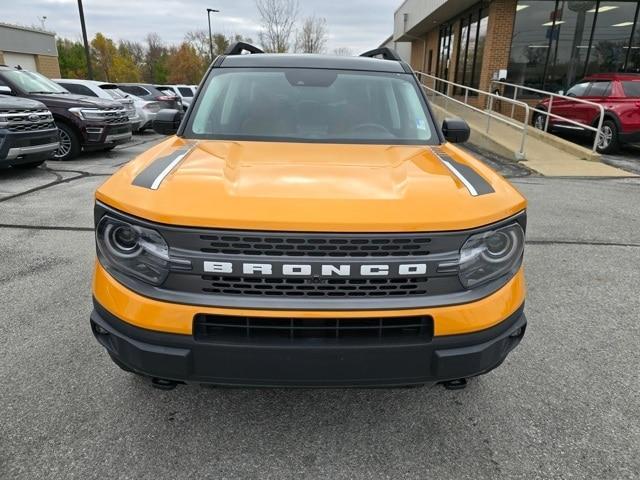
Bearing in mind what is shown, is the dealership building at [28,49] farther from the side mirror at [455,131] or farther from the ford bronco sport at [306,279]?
the ford bronco sport at [306,279]

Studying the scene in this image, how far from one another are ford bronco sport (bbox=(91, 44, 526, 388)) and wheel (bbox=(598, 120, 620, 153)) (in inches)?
435

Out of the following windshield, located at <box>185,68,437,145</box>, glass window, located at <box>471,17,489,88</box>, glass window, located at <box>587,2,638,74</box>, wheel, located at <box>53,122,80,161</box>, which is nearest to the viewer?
windshield, located at <box>185,68,437,145</box>

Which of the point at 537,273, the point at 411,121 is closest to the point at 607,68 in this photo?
the point at 537,273

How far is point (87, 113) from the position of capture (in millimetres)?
10000

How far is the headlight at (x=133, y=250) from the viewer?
1856 mm

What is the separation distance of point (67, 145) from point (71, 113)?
0.76m

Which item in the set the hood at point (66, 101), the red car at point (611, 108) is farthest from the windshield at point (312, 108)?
the red car at point (611, 108)

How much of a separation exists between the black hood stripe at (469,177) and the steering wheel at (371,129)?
0.57 metres

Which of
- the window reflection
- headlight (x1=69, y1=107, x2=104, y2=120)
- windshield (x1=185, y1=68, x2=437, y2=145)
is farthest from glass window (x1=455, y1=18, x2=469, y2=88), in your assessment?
windshield (x1=185, y1=68, x2=437, y2=145)

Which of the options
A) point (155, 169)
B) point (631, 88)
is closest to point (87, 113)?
point (155, 169)

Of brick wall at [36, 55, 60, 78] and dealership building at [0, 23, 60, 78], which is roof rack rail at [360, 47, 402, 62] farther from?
brick wall at [36, 55, 60, 78]

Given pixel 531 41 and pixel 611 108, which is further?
pixel 531 41

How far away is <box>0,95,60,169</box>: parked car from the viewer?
7.44 meters

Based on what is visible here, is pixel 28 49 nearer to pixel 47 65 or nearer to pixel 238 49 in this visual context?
pixel 47 65
